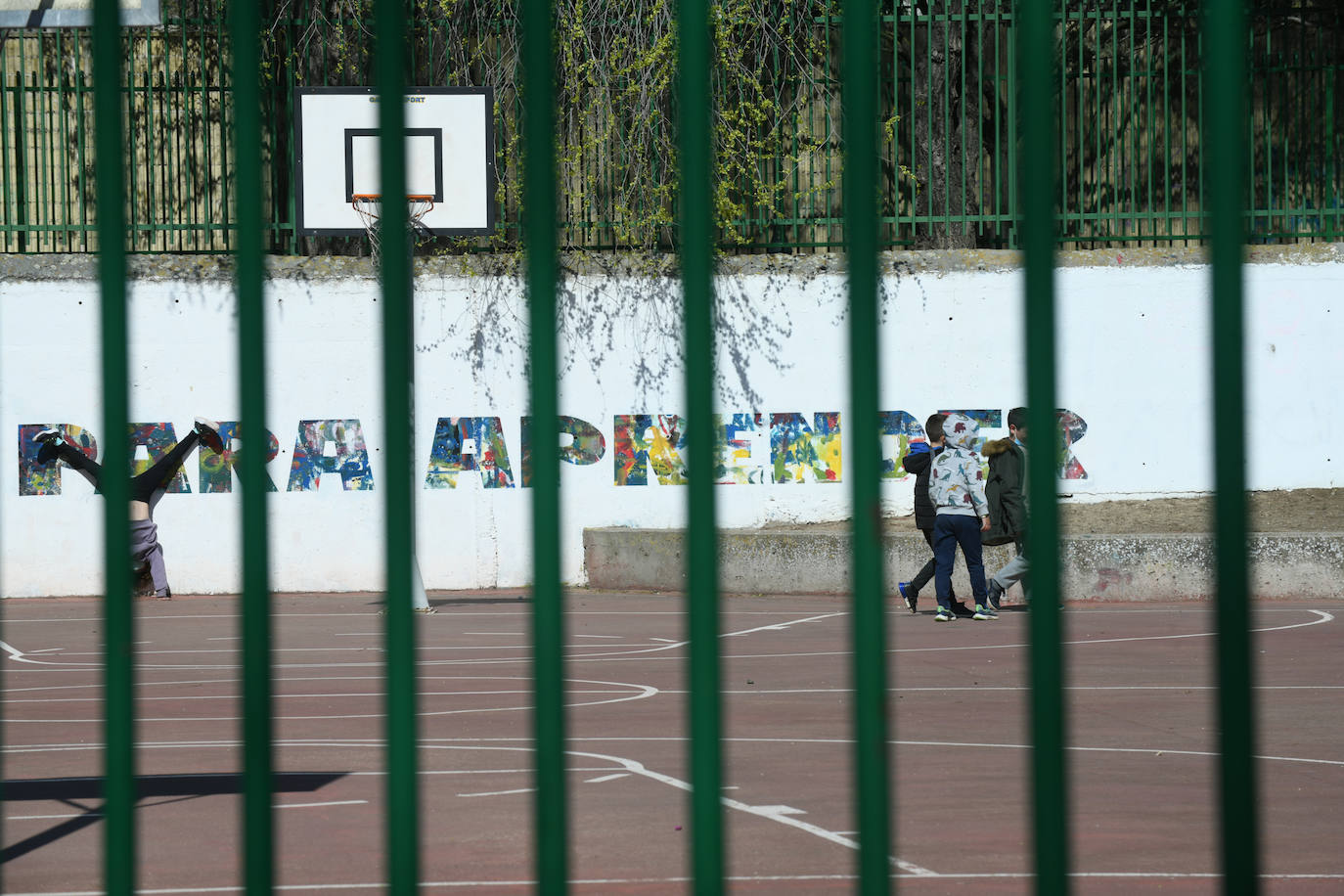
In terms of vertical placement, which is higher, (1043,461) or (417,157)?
(417,157)

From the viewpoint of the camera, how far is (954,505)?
48.5 ft

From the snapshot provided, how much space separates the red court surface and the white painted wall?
11.4 ft

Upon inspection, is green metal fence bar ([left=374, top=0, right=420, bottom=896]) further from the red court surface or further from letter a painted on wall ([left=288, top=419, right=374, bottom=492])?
letter a painted on wall ([left=288, top=419, right=374, bottom=492])

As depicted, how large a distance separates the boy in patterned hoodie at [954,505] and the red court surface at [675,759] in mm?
551

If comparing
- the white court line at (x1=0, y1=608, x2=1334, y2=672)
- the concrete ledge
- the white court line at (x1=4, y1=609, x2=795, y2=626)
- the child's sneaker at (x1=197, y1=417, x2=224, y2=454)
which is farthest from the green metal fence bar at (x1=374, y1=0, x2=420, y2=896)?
the child's sneaker at (x1=197, y1=417, x2=224, y2=454)

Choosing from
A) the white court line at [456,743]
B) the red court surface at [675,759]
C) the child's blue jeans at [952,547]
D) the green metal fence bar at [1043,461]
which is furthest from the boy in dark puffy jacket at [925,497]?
the green metal fence bar at [1043,461]

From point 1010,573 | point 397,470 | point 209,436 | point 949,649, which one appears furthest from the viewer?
point 209,436

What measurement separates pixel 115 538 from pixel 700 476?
27.0 inches

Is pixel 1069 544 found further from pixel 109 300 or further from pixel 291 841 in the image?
pixel 109 300

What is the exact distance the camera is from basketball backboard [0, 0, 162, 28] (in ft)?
19.9

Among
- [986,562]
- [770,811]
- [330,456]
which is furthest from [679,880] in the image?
[330,456]

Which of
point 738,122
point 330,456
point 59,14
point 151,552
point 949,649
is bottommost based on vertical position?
point 949,649

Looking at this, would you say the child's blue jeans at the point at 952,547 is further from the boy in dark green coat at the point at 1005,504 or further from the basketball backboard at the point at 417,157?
the basketball backboard at the point at 417,157

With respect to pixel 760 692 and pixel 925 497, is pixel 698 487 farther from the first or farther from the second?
pixel 925 497
